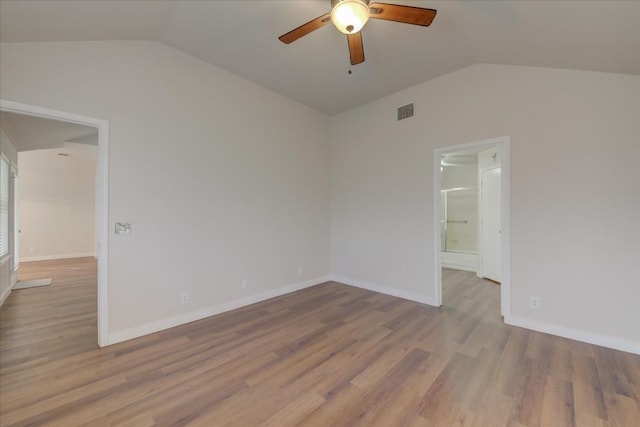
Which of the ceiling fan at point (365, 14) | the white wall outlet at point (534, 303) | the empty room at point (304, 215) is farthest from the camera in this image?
the white wall outlet at point (534, 303)

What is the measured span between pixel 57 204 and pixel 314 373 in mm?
9431

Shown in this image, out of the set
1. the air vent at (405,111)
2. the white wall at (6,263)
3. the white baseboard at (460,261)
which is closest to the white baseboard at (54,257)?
the white wall at (6,263)

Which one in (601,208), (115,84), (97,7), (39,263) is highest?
(97,7)

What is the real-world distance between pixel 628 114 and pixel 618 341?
2.14m

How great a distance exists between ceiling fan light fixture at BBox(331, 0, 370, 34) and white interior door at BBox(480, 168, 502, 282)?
408cm

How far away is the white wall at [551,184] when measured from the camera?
2484 mm

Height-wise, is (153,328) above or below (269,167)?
below

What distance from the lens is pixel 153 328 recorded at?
2.83m

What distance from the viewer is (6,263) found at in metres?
4.11

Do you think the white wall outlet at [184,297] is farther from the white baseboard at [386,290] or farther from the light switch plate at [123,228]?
the white baseboard at [386,290]

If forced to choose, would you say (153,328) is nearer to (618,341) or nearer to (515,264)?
(515,264)

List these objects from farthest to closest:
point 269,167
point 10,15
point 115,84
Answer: point 269,167 < point 115,84 < point 10,15

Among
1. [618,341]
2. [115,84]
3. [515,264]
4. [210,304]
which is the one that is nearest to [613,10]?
[515,264]

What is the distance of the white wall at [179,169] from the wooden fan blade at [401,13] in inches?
89.9
